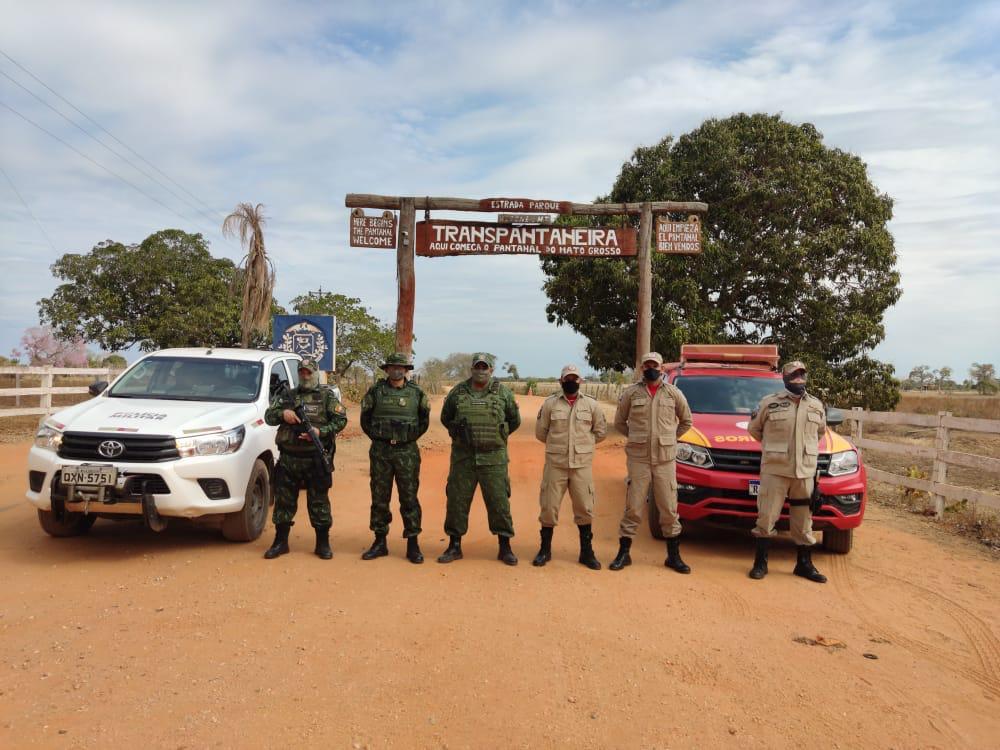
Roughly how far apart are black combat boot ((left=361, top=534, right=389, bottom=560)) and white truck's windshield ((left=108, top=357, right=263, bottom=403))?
6.65 ft

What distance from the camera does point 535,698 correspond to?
3.67 m

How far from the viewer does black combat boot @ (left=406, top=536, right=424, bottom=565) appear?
20.2 feet

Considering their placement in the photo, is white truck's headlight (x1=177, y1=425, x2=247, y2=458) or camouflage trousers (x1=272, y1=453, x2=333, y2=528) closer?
white truck's headlight (x1=177, y1=425, x2=247, y2=458)

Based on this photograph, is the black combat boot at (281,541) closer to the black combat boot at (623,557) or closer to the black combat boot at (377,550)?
the black combat boot at (377,550)

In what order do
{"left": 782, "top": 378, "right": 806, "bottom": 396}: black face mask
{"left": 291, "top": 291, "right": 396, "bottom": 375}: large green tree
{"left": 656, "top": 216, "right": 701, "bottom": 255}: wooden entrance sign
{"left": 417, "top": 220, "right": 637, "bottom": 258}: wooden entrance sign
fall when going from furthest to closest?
1. {"left": 291, "top": 291, "right": 396, "bottom": 375}: large green tree
2. {"left": 656, "top": 216, "right": 701, "bottom": 255}: wooden entrance sign
3. {"left": 417, "top": 220, "right": 637, "bottom": 258}: wooden entrance sign
4. {"left": 782, "top": 378, "right": 806, "bottom": 396}: black face mask

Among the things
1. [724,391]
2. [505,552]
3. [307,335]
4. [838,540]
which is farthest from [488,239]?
[838,540]

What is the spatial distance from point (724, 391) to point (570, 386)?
8.36 feet

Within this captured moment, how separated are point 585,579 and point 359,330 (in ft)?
65.0

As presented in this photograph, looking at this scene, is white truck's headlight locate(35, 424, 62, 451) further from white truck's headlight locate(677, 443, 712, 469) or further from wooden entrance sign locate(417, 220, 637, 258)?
wooden entrance sign locate(417, 220, 637, 258)

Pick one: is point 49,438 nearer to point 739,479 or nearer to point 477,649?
point 477,649

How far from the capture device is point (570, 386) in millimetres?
6297

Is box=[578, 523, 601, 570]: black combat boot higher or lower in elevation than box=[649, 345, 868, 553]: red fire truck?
lower

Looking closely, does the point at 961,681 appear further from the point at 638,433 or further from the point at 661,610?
the point at 638,433

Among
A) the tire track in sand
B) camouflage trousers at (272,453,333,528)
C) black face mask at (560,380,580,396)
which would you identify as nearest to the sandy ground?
the tire track in sand
